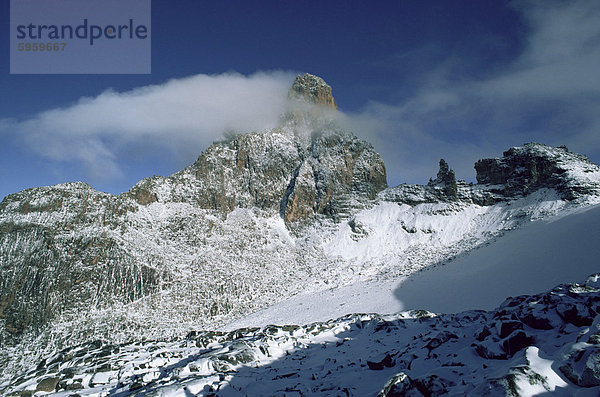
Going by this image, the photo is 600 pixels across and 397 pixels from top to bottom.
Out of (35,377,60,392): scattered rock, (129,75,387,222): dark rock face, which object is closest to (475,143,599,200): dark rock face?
(129,75,387,222): dark rock face

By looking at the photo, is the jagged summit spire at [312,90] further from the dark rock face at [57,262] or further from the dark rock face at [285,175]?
the dark rock face at [57,262]

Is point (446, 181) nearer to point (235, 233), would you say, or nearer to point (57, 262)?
point (235, 233)

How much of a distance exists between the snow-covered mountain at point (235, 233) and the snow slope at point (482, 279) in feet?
13.8

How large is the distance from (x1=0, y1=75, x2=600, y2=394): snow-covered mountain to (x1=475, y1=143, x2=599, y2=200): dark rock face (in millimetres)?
285

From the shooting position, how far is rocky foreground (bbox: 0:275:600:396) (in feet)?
25.6

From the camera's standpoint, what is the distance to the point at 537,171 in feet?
218

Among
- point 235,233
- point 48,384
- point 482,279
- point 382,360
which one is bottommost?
point 48,384

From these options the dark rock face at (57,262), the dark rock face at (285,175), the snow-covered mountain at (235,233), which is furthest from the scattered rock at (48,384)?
the dark rock face at (285,175)

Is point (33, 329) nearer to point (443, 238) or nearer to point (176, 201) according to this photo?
point (176, 201)

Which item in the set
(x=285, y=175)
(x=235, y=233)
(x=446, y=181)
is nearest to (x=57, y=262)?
(x=235, y=233)

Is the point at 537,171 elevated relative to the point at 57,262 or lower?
elevated

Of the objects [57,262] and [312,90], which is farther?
[312,90]

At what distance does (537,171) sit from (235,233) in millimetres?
69185

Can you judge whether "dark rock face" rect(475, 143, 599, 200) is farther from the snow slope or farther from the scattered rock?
the scattered rock
